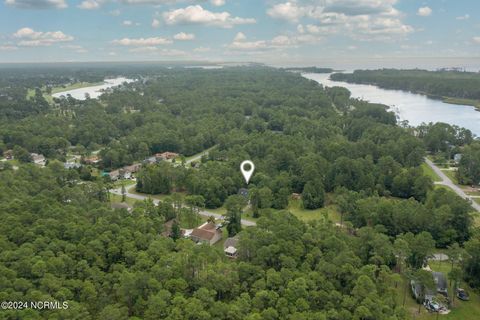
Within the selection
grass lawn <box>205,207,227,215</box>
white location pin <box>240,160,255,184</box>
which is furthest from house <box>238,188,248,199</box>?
grass lawn <box>205,207,227,215</box>

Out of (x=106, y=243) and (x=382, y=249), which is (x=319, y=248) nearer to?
(x=382, y=249)

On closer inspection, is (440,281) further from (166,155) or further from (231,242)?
(166,155)

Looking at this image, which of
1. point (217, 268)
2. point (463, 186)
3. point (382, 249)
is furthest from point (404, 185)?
point (217, 268)

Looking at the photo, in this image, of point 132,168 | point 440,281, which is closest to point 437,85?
point 132,168

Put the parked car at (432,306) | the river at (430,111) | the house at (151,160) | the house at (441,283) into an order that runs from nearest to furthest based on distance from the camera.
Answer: the parked car at (432,306) < the house at (441,283) < the house at (151,160) < the river at (430,111)

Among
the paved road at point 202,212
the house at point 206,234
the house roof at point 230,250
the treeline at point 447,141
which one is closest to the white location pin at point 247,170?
the paved road at point 202,212

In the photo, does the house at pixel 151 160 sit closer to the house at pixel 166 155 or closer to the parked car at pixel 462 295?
the house at pixel 166 155

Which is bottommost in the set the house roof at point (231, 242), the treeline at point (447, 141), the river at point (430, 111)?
the house roof at point (231, 242)
